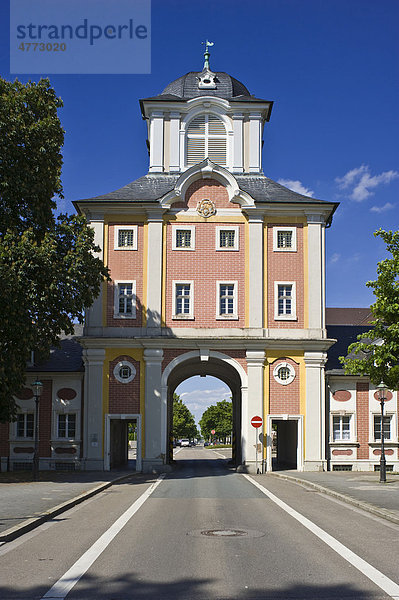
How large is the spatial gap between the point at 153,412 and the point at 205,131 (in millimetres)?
Result: 16783

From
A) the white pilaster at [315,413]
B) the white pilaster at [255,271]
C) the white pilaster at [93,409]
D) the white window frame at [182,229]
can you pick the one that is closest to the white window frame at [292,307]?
the white pilaster at [255,271]

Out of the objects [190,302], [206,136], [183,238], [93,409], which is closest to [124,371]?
[93,409]

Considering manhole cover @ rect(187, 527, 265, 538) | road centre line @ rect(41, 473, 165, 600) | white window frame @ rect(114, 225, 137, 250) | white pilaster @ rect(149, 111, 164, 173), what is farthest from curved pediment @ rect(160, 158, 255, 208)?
manhole cover @ rect(187, 527, 265, 538)

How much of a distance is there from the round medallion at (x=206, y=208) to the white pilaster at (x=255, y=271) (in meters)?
2.06

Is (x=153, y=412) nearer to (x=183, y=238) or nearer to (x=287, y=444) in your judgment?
(x=183, y=238)

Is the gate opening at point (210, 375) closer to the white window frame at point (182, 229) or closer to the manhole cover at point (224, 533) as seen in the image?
the white window frame at point (182, 229)

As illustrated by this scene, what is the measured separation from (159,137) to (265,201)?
8186mm

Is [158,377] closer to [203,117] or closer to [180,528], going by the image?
[203,117]

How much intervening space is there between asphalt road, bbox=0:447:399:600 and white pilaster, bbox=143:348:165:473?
54.1 ft

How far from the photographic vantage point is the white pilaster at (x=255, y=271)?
120 feet

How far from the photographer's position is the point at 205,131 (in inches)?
1646

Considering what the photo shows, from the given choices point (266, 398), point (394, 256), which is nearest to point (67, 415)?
point (266, 398)

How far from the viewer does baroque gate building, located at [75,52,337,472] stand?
3609cm

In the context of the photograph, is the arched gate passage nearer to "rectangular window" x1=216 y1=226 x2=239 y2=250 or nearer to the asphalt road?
"rectangular window" x1=216 y1=226 x2=239 y2=250
